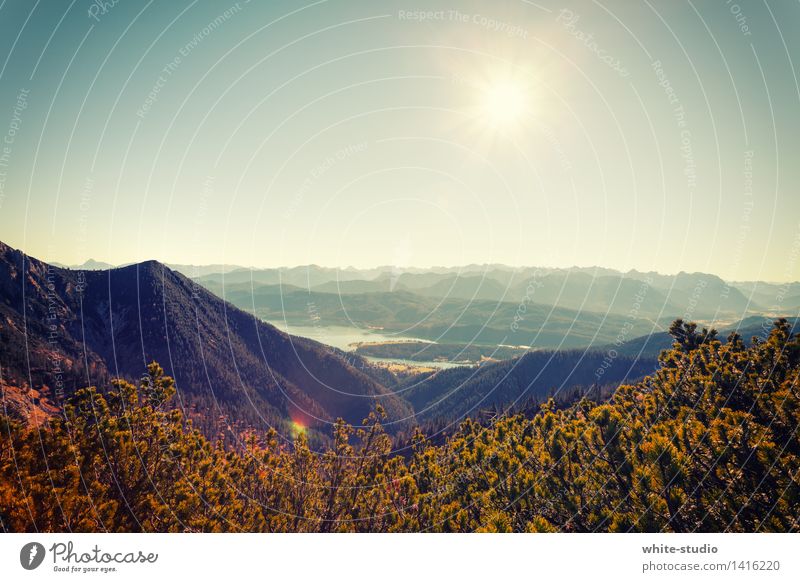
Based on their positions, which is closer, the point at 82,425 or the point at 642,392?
the point at 82,425

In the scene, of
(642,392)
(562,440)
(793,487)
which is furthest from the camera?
(642,392)

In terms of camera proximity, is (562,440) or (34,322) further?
(34,322)

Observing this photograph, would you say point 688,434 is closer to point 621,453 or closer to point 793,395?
point 621,453
